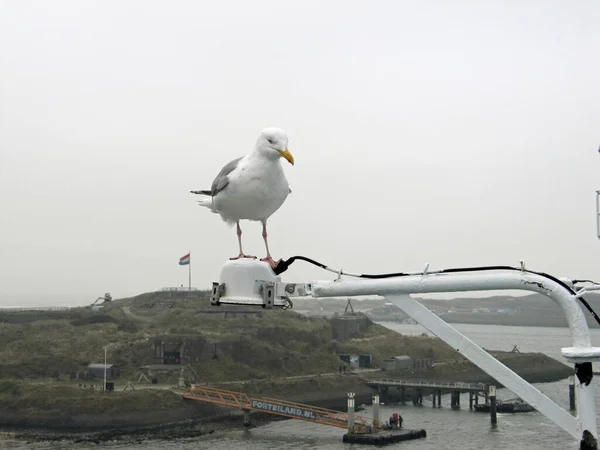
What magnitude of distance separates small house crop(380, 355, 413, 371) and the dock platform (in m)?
34.4

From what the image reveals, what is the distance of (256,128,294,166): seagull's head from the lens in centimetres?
877

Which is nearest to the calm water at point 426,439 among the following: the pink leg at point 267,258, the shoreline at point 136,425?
the shoreline at point 136,425

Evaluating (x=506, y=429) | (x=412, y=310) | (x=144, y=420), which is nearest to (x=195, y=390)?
(x=144, y=420)

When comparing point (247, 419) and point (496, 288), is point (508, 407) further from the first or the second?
point (496, 288)

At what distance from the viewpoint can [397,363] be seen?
8569 centimetres

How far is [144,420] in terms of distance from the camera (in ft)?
176

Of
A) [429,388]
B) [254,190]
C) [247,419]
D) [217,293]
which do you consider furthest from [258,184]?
[429,388]

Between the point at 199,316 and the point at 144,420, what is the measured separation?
33770 millimetres

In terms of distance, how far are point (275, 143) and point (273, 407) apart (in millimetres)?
47574

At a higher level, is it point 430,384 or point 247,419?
point 430,384

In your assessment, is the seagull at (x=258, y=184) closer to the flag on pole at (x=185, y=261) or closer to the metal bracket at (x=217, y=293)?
the metal bracket at (x=217, y=293)

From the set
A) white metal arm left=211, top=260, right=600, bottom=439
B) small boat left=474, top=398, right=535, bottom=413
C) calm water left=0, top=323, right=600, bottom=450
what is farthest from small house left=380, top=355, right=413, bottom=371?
white metal arm left=211, top=260, right=600, bottom=439

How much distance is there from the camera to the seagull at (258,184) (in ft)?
29.0

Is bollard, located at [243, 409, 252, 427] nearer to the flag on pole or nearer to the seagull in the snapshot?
the flag on pole
